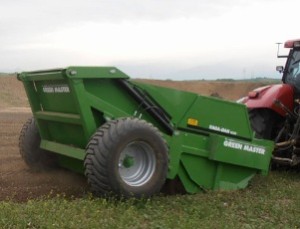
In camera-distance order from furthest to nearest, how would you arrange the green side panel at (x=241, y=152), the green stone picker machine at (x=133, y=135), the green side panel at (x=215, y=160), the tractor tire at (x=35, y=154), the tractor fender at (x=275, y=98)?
the tractor fender at (x=275, y=98)
the tractor tire at (x=35, y=154)
the green side panel at (x=241, y=152)
the green side panel at (x=215, y=160)
the green stone picker machine at (x=133, y=135)

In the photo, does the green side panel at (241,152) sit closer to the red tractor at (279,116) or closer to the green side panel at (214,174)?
the green side panel at (214,174)

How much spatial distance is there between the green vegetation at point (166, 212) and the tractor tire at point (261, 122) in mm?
1374

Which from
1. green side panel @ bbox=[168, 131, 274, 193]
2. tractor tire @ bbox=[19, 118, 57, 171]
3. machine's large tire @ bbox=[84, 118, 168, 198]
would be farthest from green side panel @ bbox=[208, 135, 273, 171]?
tractor tire @ bbox=[19, 118, 57, 171]

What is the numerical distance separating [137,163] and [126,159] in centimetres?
19

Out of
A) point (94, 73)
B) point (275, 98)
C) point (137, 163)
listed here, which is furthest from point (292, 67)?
point (94, 73)

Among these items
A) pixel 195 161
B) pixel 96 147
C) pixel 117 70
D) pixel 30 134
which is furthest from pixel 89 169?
pixel 30 134

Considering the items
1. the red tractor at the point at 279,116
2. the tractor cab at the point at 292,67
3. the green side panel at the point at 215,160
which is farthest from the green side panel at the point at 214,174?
the tractor cab at the point at 292,67

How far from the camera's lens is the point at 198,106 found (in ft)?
19.1

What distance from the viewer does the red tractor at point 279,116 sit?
6969 millimetres

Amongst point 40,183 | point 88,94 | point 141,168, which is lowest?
point 40,183

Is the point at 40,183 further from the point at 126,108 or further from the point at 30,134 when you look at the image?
the point at 126,108

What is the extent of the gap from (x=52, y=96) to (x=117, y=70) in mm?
862

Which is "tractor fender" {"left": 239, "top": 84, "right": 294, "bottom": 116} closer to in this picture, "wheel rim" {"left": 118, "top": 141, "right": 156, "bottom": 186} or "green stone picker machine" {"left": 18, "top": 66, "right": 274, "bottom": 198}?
"green stone picker machine" {"left": 18, "top": 66, "right": 274, "bottom": 198}

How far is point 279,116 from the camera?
7.39 meters
